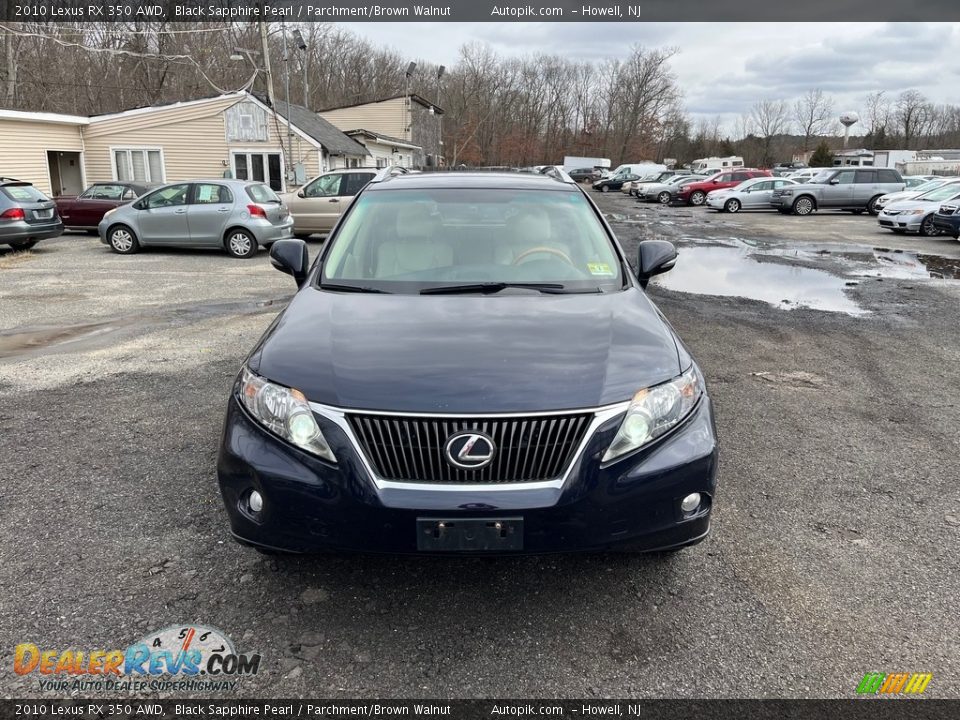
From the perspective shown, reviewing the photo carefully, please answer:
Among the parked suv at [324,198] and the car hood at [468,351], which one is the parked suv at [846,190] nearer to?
the parked suv at [324,198]

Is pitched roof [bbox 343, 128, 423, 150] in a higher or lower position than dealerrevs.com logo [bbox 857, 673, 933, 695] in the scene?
higher

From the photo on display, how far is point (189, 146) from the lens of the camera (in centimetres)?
2808

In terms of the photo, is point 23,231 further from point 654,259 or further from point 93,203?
point 654,259

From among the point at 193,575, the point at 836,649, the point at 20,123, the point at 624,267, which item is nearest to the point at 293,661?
the point at 193,575

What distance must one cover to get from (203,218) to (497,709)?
553 inches

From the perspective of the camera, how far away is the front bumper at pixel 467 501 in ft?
7.82

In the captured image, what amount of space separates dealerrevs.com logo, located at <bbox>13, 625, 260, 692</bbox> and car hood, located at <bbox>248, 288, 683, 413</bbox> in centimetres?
102

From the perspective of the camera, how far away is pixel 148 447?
440 cm

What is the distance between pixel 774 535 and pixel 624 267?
1605 millimetres

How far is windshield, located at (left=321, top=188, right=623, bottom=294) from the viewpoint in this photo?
3.67m

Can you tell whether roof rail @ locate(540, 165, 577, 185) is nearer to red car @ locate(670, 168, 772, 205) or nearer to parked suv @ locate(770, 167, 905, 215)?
parked suv @ locate(770, 167, 905, 215)

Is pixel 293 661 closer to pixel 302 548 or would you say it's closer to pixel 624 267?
pixel 302 548

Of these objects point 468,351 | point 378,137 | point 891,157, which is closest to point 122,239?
point 468,351

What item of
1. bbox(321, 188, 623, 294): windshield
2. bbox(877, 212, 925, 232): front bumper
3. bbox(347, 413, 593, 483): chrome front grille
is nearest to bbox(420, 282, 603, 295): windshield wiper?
bbox(321, 188, 623, 294): windshield
